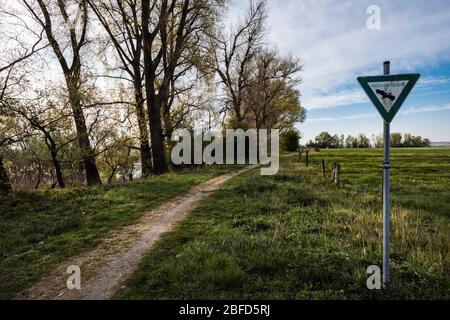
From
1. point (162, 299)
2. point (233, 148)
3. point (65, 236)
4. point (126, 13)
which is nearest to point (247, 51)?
point (233, 148)

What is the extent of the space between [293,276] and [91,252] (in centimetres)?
426

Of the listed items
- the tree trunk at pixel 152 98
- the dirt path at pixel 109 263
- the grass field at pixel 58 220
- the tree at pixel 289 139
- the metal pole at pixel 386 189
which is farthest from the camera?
the tree at pixel 289 139

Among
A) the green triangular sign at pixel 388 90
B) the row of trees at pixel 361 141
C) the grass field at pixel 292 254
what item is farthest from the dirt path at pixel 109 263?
the row of trees at pixel 361 141

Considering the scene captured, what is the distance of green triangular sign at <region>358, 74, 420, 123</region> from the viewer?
12.9ft

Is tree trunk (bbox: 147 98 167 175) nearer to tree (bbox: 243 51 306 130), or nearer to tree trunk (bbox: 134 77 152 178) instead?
tree trunk (bbox: 134 77 152 178)

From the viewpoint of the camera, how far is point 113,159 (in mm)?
28766

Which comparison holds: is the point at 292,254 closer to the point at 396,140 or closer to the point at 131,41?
the point at 131,41

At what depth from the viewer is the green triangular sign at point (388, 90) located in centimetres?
394

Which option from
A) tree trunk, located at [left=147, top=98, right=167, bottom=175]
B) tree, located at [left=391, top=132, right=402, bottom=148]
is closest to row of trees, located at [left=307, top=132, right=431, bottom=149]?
tree, located at [left=391, top=132, right=402, bottom=148]

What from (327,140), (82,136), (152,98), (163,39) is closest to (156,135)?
(152,98)

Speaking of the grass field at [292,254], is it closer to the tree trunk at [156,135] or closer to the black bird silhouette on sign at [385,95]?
the black bird silhouette on sign at [385,95]

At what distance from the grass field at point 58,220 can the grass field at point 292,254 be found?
1.94 m

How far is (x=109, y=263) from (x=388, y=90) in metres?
5.67
